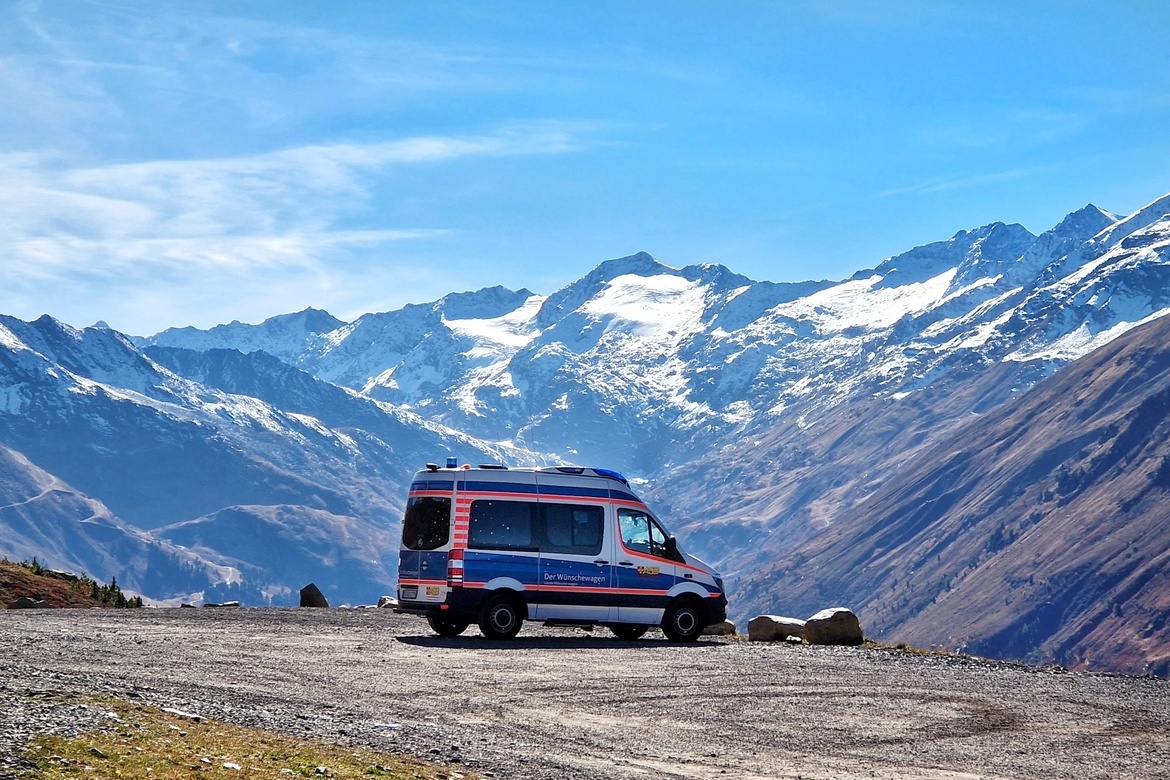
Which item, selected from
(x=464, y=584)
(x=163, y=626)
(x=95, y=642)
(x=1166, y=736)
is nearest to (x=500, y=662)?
(x=464, y=584)

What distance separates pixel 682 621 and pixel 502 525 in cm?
505

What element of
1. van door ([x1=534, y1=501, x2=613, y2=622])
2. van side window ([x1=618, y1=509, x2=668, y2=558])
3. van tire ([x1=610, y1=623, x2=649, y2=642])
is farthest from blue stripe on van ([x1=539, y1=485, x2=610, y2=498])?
van tire ([x1=610, y1=623, x2=649, y2=642])

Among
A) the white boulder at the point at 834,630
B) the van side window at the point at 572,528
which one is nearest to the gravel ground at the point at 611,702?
the van side window at the point at 572,528

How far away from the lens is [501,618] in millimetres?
30328

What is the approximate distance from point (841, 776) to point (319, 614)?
25399mm

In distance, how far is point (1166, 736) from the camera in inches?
696

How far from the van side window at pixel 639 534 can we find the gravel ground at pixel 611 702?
2560 millimetres

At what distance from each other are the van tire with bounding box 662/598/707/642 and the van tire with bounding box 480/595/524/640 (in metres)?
3.70

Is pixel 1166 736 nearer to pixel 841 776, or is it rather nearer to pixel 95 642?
pixel 841 776

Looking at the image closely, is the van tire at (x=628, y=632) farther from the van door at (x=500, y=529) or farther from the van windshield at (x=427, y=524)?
the van windshield at (x=427, y=524)

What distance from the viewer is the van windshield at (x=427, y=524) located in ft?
99.7

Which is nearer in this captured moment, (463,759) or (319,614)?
(463,759)

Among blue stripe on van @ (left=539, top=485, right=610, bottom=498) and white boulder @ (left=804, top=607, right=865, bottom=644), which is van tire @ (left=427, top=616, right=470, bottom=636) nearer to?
blue stripe on van @ (left=539, top=485, right=610, bottom=498)

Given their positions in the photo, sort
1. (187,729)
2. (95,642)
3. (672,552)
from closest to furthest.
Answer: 1. (187,729)
2. (95,642)
3. (672,552)
